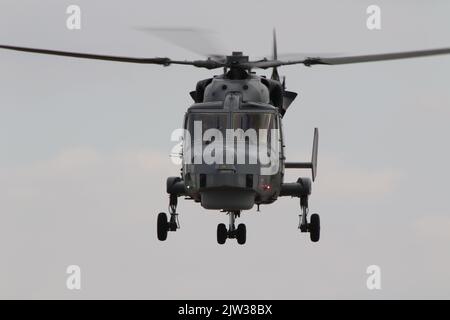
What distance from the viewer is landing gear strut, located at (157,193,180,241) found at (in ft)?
157

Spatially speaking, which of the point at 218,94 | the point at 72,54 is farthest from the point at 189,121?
the point at 72,54

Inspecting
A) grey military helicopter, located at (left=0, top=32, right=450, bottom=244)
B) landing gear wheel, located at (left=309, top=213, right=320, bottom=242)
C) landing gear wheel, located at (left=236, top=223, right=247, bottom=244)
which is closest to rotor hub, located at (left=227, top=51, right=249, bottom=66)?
grey military helicopter, located at (left=0, top=32, right=450, bottom=244)

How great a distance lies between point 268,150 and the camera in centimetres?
4347

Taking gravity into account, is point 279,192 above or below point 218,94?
below

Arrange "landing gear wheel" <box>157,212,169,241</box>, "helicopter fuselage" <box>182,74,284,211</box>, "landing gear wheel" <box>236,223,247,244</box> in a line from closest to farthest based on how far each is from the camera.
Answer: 1. "helicopter fuselage" <box>182,74,284,211</box>
2. "landing gear wheel" <box>236,223,247,244</box>
3. "landing gear wheel" <box>157,212,169,241</box>

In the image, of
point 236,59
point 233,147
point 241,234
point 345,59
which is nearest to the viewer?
point 233,147

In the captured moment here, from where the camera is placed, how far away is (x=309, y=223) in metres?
48.4

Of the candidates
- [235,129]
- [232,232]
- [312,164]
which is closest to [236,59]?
[235,129]

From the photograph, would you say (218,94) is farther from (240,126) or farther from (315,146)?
(315,146)

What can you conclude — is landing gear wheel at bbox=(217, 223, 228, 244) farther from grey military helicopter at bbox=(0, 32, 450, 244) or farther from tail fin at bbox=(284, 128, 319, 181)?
tail fin at bbox=(284, 128, 319, 181)

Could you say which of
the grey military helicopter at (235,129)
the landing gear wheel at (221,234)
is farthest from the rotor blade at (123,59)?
the landing gear wheel at (221,234)

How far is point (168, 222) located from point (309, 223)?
4.82 m

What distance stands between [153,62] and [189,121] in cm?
254

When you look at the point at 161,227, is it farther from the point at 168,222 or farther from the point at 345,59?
the point at 345,59
